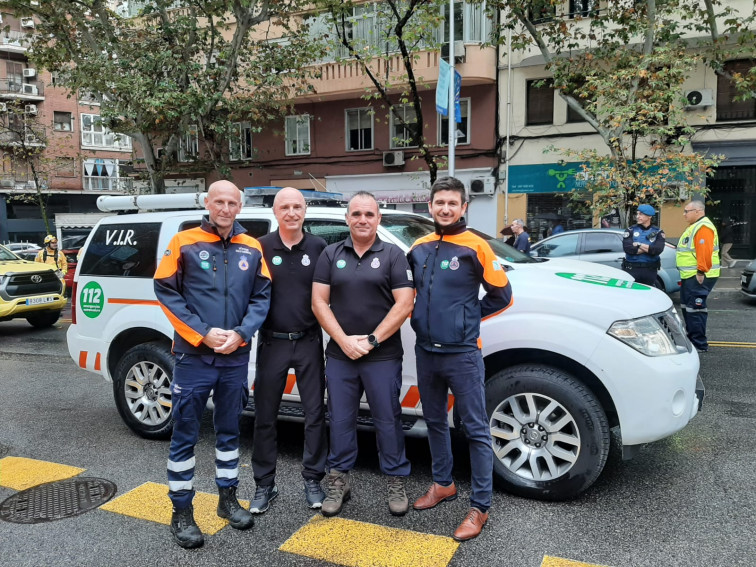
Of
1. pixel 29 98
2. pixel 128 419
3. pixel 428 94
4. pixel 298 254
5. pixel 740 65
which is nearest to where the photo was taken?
pixel 298 254

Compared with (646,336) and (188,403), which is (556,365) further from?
(188,403)

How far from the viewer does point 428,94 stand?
19.6 m

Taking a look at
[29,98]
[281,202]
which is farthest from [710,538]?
[29,98]

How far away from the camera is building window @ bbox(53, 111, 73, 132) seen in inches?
1612

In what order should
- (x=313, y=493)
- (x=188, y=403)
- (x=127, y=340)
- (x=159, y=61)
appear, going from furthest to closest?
(x=159, y=61)
(x=127, y=340)
(x=313, y=493)
(x=188, y=403)

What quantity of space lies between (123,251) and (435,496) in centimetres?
331

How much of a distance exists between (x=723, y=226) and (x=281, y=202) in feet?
58.6

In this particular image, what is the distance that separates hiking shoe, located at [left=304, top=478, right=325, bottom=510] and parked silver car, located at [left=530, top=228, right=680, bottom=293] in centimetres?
838

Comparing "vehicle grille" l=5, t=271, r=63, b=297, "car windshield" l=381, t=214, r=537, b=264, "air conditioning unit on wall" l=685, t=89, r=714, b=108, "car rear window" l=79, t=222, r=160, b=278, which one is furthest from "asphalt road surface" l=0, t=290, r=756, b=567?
"air conditioning unit on wall" l=685, t=89, r=714, b=108

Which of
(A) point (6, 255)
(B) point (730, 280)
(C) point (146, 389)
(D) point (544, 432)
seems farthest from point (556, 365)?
(B) point (730, 280)

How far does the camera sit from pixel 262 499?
12.0ft

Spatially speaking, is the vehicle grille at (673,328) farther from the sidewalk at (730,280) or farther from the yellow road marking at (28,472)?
the sidewalk at (730,280)

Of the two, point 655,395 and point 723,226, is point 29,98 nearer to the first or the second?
point 723,226

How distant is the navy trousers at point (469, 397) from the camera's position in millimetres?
3365
